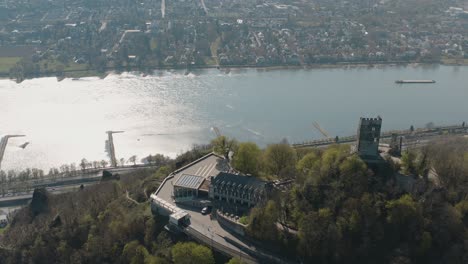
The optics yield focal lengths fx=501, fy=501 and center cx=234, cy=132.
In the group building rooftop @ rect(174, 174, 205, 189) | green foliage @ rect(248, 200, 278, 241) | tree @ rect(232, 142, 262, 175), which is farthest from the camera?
tree @ rect(232, 142, 262, 175)

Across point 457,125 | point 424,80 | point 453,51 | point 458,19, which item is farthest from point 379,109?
point 458,19

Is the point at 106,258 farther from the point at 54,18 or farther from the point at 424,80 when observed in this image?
the point at 54,18

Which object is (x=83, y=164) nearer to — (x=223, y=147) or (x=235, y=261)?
(x=223, y=147)

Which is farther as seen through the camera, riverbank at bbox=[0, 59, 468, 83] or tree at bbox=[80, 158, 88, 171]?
riverbank at bbox=[0, 59, 468, 83]

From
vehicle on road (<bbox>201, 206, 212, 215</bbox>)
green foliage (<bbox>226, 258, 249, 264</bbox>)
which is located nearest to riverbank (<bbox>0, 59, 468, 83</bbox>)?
vehicle on road (<bbox>201, 206, 212, 215</bbox>)

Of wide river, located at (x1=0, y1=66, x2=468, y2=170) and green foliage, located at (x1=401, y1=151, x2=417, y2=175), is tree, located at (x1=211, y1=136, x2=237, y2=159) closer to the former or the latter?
green foliage, located at (x1=401, y1=151, x2=417, y2=175)
